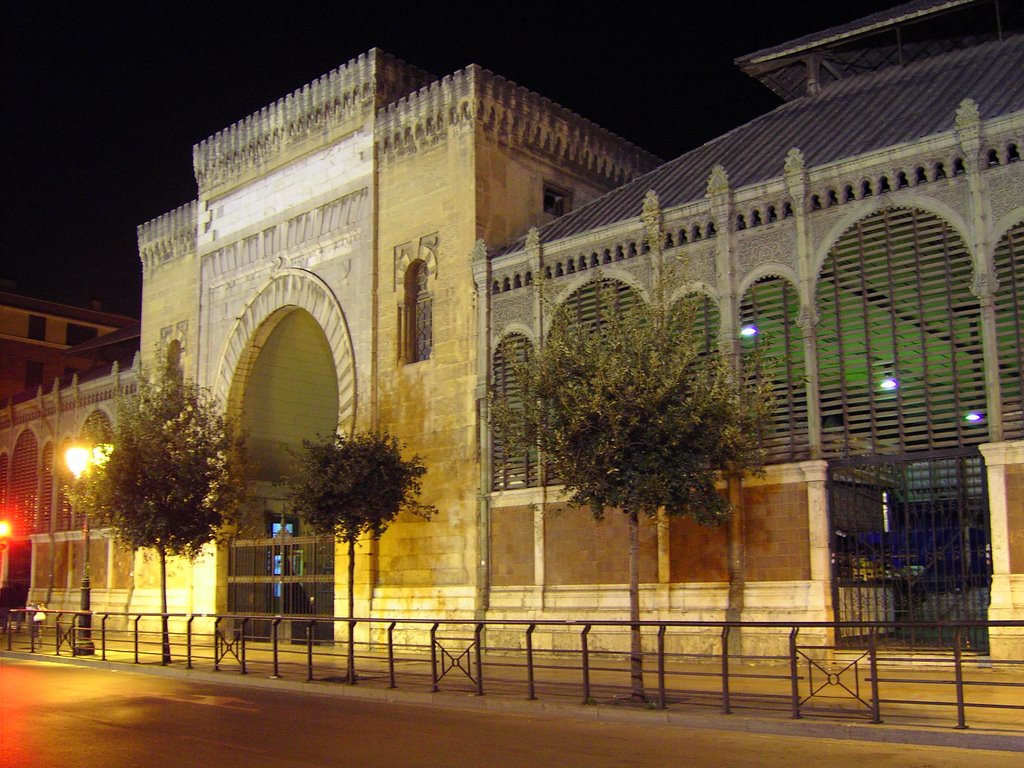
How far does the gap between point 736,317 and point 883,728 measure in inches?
382

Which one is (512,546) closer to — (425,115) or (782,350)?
(782,350)

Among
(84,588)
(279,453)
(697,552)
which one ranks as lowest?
(84,588)

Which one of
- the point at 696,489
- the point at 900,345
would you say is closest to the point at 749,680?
the point at 696,489

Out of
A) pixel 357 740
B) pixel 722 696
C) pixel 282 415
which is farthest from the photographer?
pixel 282 415

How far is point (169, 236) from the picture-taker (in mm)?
34156

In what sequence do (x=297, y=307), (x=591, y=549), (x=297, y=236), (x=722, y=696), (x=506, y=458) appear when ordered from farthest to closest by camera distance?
(x=297, y=307) → (x=297, y=236) → (x=506, y=458) → (x=591, y=549) → (x=722, y=696)

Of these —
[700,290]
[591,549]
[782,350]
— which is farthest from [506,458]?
[782,350]

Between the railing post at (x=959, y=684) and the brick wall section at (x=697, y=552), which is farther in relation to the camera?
the brick wall section at (x=697, y=552)

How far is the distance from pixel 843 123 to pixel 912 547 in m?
8.34

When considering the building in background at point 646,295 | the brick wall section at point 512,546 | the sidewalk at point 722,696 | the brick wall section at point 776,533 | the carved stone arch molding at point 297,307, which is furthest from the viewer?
the carved stone arch molding at point 297,307

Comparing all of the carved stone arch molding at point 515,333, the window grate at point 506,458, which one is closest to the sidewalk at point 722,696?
the window grate at point 506,458

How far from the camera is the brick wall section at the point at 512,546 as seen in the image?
22.5 m

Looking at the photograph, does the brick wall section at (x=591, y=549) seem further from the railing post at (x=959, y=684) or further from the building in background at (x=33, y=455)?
the building in background at (x=33, y=455)

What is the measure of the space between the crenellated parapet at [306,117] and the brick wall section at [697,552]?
1342cm
